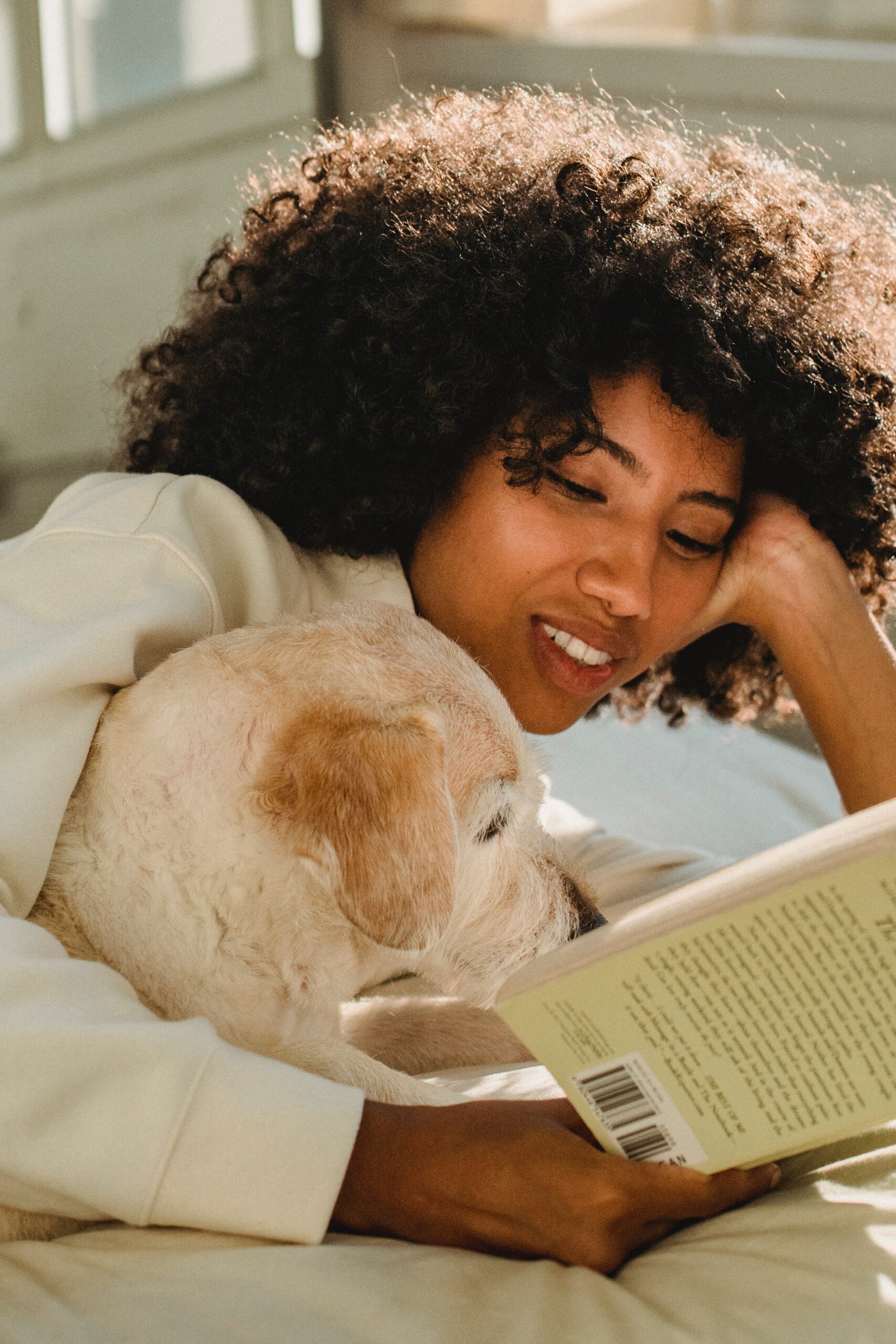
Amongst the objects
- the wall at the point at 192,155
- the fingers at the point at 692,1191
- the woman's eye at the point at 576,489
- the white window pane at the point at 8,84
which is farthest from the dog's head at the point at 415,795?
the white window pane at the point at 8,84

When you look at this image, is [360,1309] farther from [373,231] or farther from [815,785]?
[815,785]

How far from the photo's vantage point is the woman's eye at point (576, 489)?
180 cm

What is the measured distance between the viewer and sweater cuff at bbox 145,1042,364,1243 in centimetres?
103

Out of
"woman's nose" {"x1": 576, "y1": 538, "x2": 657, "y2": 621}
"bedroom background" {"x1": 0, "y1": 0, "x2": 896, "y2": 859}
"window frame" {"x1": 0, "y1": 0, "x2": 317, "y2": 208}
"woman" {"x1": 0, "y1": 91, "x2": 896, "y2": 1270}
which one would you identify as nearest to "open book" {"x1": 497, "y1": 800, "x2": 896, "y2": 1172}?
"woman" {"x1": 0, "y1": 91, "x2": 896, "y2": 1270}

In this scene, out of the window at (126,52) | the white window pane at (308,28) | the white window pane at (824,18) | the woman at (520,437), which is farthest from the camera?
the window at (126,52)

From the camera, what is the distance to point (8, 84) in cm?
400

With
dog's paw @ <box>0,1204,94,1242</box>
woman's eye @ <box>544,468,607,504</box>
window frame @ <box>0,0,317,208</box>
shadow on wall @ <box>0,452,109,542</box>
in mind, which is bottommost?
shadow on wall @ <box>0,452,109,542</box>

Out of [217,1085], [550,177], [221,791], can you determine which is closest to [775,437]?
[550,177]

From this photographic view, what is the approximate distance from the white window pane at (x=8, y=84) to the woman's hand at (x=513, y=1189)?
394 centimetres

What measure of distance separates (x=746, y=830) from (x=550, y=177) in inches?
58.4

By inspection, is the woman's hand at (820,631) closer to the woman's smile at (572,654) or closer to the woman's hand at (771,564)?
the woman's hand at (771,564)

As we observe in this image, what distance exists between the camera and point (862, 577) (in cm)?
226

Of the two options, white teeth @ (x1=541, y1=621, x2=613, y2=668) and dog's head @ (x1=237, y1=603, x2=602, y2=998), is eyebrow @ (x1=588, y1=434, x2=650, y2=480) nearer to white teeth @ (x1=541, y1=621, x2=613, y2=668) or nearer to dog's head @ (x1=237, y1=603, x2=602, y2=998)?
white teeth @ (x1=541, y1=621, x2=613, y2=668)

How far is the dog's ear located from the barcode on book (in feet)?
0.87
